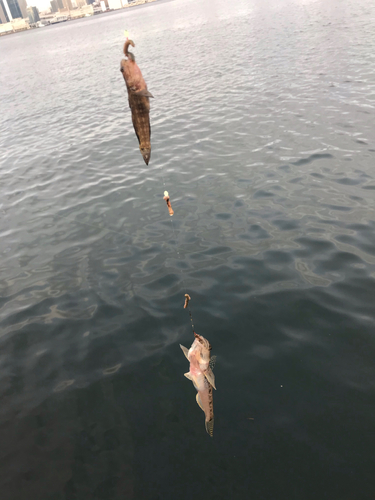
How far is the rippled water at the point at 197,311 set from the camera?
5.42m

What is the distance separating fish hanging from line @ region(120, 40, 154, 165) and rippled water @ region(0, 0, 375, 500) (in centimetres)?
473

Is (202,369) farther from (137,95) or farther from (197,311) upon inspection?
(197,311)

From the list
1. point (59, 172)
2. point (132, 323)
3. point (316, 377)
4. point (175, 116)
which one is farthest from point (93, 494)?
point (175, 116)

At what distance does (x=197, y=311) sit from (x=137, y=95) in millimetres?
5685

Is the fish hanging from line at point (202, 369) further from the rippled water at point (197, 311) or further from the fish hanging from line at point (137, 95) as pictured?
the fish hanging from line at point (137, 95)

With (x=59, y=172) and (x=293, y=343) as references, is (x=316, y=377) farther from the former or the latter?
(x=59, y=172)

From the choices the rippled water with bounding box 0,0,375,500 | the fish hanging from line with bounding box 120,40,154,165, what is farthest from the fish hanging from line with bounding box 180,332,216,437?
the fish hanging from line with bounding box 120,40,154,165

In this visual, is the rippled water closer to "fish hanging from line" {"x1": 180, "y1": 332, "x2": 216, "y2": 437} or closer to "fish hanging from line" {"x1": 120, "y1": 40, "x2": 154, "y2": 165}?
"fish hanging from line" {"x1": 180, "y1": 332, "x2": 216, "y2": 437}

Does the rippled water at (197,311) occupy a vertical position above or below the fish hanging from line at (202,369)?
below

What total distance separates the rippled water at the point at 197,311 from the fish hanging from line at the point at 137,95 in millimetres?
4727

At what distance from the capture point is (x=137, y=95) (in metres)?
3.22

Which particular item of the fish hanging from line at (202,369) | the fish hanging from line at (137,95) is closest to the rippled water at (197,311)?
the fish hanging from line at (202,369)

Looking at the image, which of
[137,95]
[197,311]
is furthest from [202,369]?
[197,311]

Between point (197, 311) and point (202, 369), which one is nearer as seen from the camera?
point (202, 369)
